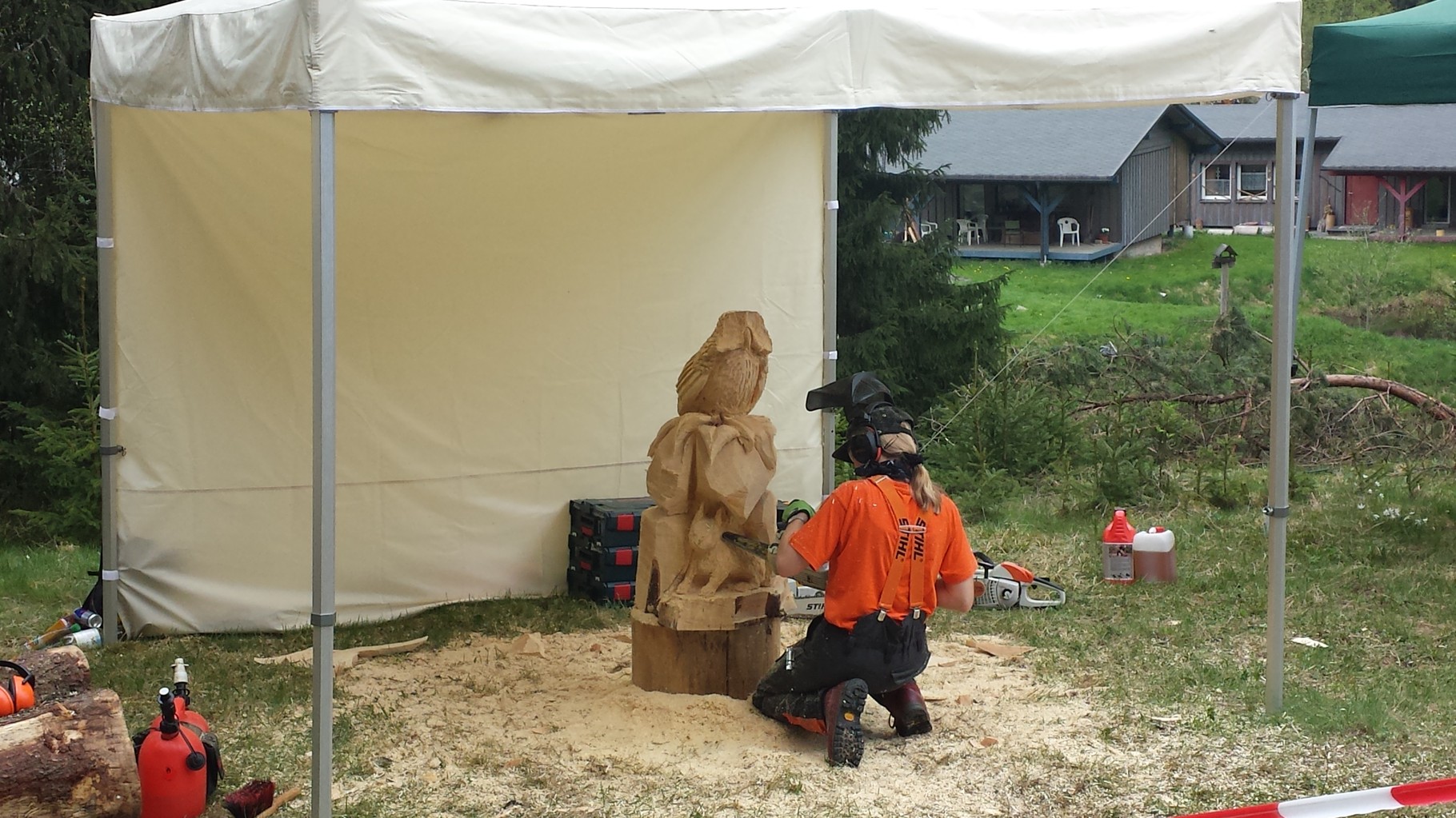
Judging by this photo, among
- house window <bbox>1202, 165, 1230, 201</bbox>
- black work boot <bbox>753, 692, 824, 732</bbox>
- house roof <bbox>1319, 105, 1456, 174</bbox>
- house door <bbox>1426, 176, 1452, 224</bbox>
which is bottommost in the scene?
black work boot <bbox>753, 692, 824, 732</bbox>

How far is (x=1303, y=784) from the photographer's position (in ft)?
15.7

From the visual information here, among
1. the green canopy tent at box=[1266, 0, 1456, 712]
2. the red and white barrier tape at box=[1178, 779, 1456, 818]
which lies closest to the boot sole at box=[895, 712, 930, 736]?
the red and white barrier tape at box=[1178, 779, 1456, 818]

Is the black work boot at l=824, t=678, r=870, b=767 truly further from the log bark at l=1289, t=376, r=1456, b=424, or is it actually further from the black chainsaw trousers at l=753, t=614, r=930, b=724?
the log bark at l=1289, t=376, r=1456, b=424

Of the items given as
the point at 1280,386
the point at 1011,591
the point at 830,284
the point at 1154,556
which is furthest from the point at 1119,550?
the point at 1280,386

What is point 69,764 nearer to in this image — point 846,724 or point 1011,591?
point 846,724

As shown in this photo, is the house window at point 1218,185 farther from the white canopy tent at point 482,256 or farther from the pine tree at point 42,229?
the white canopy tent at point 482,256

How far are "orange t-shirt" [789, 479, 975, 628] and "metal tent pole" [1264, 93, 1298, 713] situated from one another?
1216 millimetres

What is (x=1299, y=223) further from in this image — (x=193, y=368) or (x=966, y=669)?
(x=193, y=368)

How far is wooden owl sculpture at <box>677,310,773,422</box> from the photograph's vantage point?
218 inches

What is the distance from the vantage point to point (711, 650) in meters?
5.64

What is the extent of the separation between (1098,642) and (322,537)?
367 centimetres

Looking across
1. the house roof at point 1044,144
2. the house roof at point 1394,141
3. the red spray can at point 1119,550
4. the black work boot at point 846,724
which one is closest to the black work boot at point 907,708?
the black work boot at point 846,724

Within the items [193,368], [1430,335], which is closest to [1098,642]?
[193,368]

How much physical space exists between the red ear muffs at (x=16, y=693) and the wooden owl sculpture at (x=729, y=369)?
248 cm
